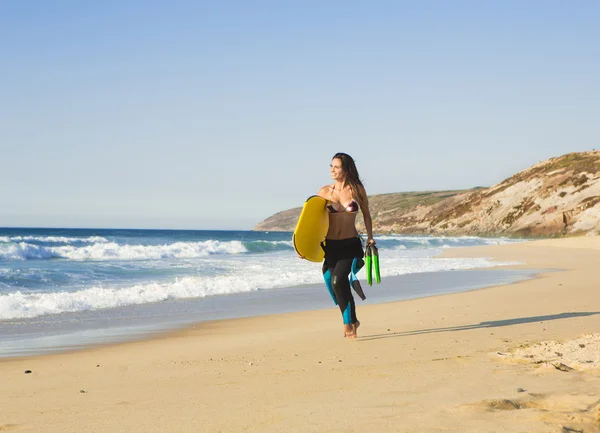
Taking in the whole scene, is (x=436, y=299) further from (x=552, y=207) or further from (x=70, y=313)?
(x=552, y=207)

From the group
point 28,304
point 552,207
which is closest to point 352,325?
point 28,304

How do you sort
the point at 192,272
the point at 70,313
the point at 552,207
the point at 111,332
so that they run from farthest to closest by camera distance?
the point at 552,207 → the point at 192,272 → the point at 70,313 → the point at 111,332

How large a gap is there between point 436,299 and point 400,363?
651 centimetres

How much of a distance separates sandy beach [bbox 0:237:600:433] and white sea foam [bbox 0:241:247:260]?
2939 cm

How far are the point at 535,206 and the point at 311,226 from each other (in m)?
64.7

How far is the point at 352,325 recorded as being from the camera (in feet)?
24.7

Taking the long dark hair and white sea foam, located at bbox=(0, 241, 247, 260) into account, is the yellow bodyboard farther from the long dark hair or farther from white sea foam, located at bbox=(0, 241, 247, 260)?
white sea foam, located at bbox=(0, 241, 247, 260)

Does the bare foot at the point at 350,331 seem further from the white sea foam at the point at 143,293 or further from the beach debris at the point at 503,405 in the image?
the white sea foam at the point at 143,293

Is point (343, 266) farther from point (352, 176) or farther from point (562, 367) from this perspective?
point (562, 367)

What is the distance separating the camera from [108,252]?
40750 millimetres

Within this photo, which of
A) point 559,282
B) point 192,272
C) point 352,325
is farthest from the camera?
point 192,272

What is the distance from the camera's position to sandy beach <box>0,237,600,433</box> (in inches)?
149

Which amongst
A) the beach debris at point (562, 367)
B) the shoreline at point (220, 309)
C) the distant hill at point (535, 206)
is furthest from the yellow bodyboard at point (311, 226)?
the distant hill at point (535, 206)

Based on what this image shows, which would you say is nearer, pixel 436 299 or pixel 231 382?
pixel 231 382
